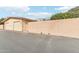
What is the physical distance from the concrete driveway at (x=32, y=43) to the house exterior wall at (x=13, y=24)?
0.19 m

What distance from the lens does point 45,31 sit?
7371 mm

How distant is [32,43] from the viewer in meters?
6.98

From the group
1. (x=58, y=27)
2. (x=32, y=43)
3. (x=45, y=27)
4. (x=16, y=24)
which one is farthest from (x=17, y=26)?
(x=58, y=27)

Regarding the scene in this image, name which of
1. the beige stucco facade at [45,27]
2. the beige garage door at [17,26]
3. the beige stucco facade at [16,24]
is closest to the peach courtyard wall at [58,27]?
the beige stucco facade at [45,27]

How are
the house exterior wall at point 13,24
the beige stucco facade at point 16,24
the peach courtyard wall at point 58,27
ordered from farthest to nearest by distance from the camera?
the peach courtyard wall at point 58,27 → the house exterior wall at point 13,24 → the beige stucco facade at point 16,24

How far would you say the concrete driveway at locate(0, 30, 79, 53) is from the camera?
6.68 metres

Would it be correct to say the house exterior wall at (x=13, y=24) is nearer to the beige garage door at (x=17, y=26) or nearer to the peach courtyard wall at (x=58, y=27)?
the beige garage door at (x=17, y=26)

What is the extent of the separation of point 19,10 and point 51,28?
1305 mm

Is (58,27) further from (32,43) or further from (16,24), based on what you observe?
(32,43)

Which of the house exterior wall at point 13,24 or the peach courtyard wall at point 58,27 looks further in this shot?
the peach courtyard wall at point 58,27

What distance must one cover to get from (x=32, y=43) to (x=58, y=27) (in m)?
1.60

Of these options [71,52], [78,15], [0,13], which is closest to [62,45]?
[71,52]

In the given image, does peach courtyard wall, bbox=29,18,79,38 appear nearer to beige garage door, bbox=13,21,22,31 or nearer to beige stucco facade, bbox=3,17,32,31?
beige stucco facade, bbox=3,17,32,31

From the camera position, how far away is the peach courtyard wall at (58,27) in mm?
7531
